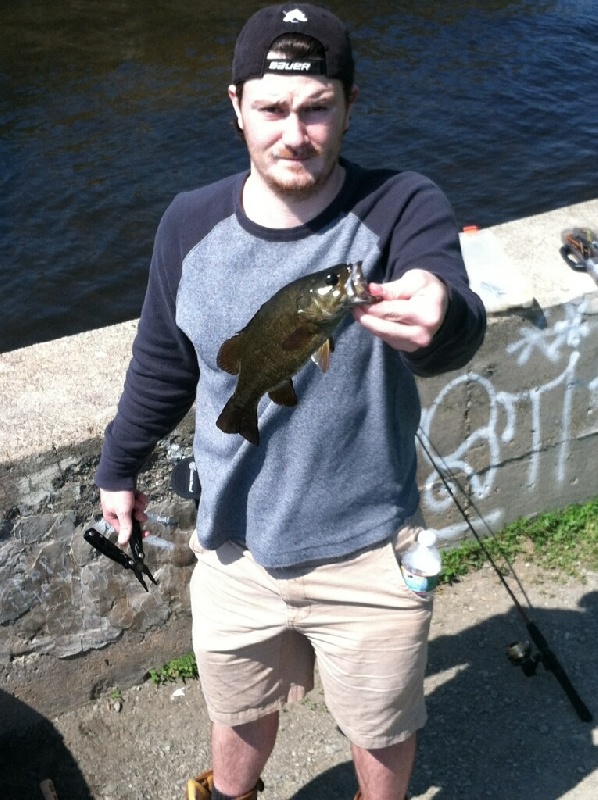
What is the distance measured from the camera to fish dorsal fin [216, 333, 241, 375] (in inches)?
114

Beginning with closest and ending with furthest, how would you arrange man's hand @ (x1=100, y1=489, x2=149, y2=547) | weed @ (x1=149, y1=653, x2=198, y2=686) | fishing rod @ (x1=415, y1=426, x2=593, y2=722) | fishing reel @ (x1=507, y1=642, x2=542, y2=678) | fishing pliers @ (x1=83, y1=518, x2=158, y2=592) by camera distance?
man's hand @ (x1=100, y1=489, x2=149, y2=547), fishing pliers @ (x1=83, y1=518, x2=158, y2=592), fishing rod @ (x1=415, y1=426, x2=593, y2=722), fishing reel @ (x1=507, y1=642, x2=542, y2=678), weed @ (x1=149, y1=653, x2=198, y2=686)

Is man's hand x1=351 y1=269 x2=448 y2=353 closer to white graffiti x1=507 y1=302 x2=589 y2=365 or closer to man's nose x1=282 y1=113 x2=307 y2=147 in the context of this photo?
man's nose x1=282 y1=113 x2=307 y2=147

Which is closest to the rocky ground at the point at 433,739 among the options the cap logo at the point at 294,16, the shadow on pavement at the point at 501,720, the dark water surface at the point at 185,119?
the shadow on pavement at the point at 501,720

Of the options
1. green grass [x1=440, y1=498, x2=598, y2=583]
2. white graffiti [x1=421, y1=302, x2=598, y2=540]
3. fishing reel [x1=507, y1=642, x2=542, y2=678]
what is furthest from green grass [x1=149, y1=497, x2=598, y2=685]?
fishing reel [x1=507, y1=642, x2=542, y2=678]

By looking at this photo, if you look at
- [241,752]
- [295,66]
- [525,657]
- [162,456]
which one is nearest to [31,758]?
[241,752]

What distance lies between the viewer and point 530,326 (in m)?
4.86

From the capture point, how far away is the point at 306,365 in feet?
9.81

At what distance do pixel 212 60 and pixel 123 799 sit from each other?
12.2 m

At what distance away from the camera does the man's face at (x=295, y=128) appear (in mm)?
2852

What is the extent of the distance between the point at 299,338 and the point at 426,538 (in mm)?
977

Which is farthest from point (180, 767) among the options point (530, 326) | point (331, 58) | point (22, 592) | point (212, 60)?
point (212, 60)

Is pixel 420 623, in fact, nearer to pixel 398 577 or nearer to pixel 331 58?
pixel 398 577

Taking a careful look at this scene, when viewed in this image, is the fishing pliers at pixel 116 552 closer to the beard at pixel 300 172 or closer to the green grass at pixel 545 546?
the beard at pixel 300 172

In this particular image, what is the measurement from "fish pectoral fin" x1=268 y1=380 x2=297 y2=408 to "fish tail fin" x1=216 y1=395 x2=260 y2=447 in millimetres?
70
